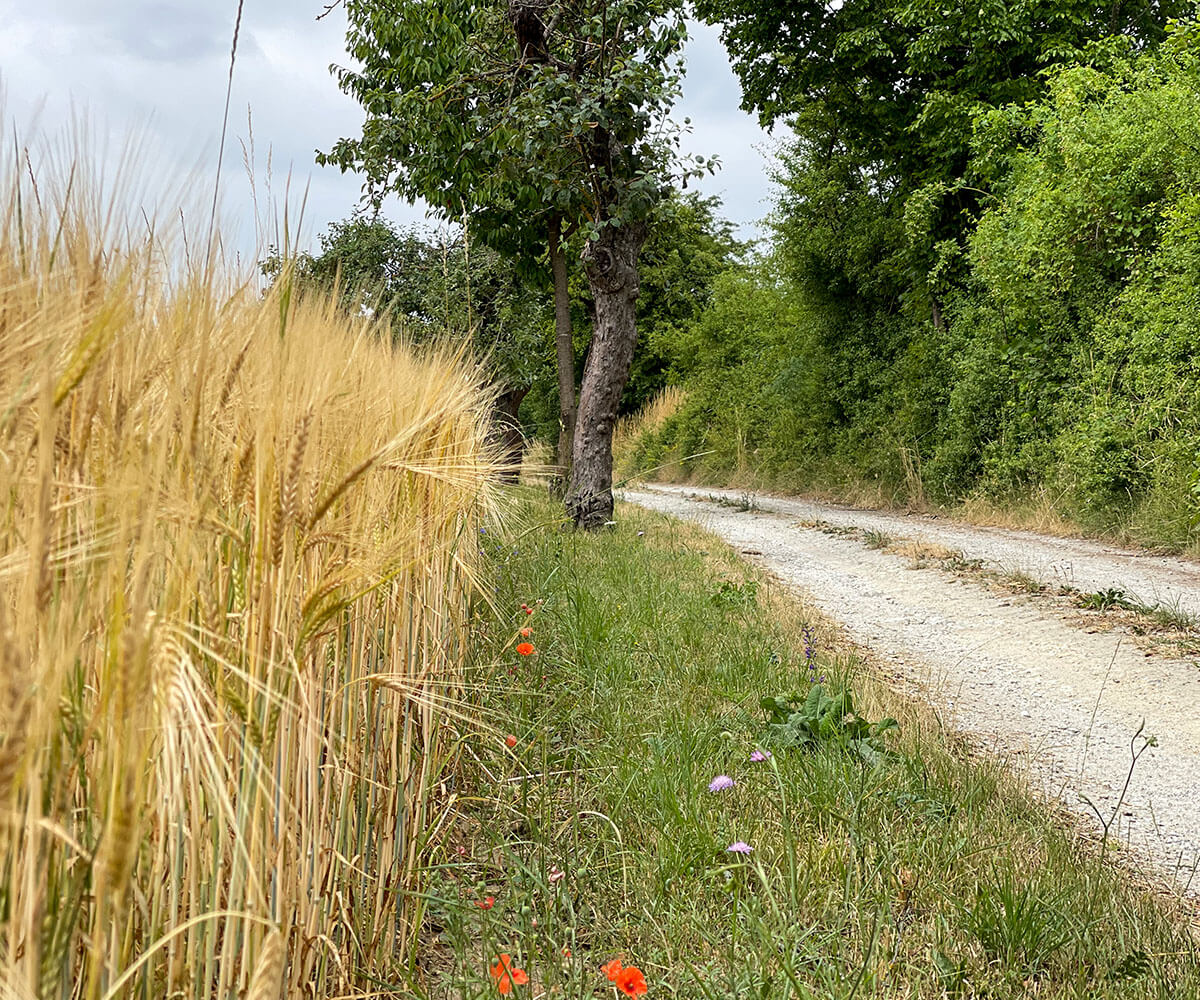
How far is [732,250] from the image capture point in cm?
3172

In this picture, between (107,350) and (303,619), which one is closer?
(107,350)

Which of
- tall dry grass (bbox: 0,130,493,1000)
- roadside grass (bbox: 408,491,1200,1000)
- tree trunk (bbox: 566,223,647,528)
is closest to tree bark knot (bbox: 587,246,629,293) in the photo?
tree trunk (bbox: 566,223,647,528)

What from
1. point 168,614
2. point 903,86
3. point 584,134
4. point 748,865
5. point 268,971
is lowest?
point 748,865

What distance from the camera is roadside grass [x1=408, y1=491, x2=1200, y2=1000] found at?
1.61 metres

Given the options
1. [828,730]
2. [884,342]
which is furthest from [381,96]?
[828,730]

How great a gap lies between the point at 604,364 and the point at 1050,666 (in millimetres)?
5249

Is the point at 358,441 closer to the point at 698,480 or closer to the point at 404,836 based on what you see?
the point at 404,836

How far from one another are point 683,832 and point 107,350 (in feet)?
5.25

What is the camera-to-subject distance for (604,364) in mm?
8539

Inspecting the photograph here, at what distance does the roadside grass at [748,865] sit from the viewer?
1609 mm

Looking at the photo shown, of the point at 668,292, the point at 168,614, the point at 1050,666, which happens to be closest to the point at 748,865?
the point at 168,614

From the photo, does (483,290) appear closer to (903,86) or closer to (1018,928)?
(903,86)

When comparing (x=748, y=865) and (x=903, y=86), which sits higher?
(x=903, y=86)

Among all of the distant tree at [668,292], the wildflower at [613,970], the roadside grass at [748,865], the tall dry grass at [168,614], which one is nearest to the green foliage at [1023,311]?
the roadside grass at [748,865]
